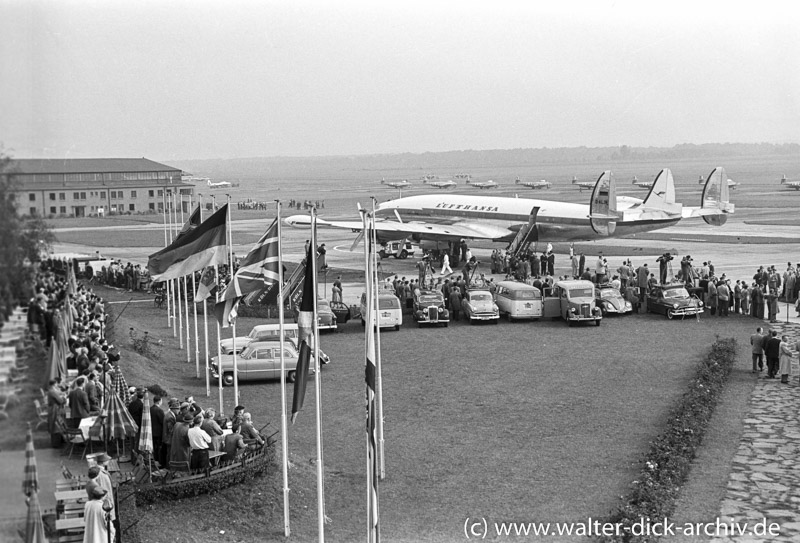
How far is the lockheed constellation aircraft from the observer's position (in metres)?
49.8

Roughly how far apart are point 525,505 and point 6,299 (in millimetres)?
12315

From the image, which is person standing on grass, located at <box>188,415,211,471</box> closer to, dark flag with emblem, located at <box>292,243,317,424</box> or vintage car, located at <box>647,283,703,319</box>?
dark flag with emblem, located at <box>292,243,317,424</box>

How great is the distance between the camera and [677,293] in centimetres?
3462

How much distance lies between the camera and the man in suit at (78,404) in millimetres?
12500

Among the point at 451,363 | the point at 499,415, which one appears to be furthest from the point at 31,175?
the point at 451,363

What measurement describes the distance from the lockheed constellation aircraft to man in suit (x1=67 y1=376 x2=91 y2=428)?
116ft

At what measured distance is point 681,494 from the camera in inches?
620

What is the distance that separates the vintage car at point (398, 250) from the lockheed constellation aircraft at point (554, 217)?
4.18 ft

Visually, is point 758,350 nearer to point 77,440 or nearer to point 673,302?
point 673,302

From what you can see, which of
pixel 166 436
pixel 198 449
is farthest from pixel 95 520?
pixel 166 436

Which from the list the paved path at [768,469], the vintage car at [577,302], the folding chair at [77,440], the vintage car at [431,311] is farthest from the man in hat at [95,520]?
the vintage car at [577,302]

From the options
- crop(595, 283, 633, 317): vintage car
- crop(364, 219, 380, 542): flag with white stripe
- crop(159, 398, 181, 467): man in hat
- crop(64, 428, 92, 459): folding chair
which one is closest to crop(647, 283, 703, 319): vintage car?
crop(595, 283, 633, 317): vintage car

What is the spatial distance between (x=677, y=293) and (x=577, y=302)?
429cm

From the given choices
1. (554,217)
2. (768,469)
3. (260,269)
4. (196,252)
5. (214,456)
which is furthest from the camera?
(554,217)
